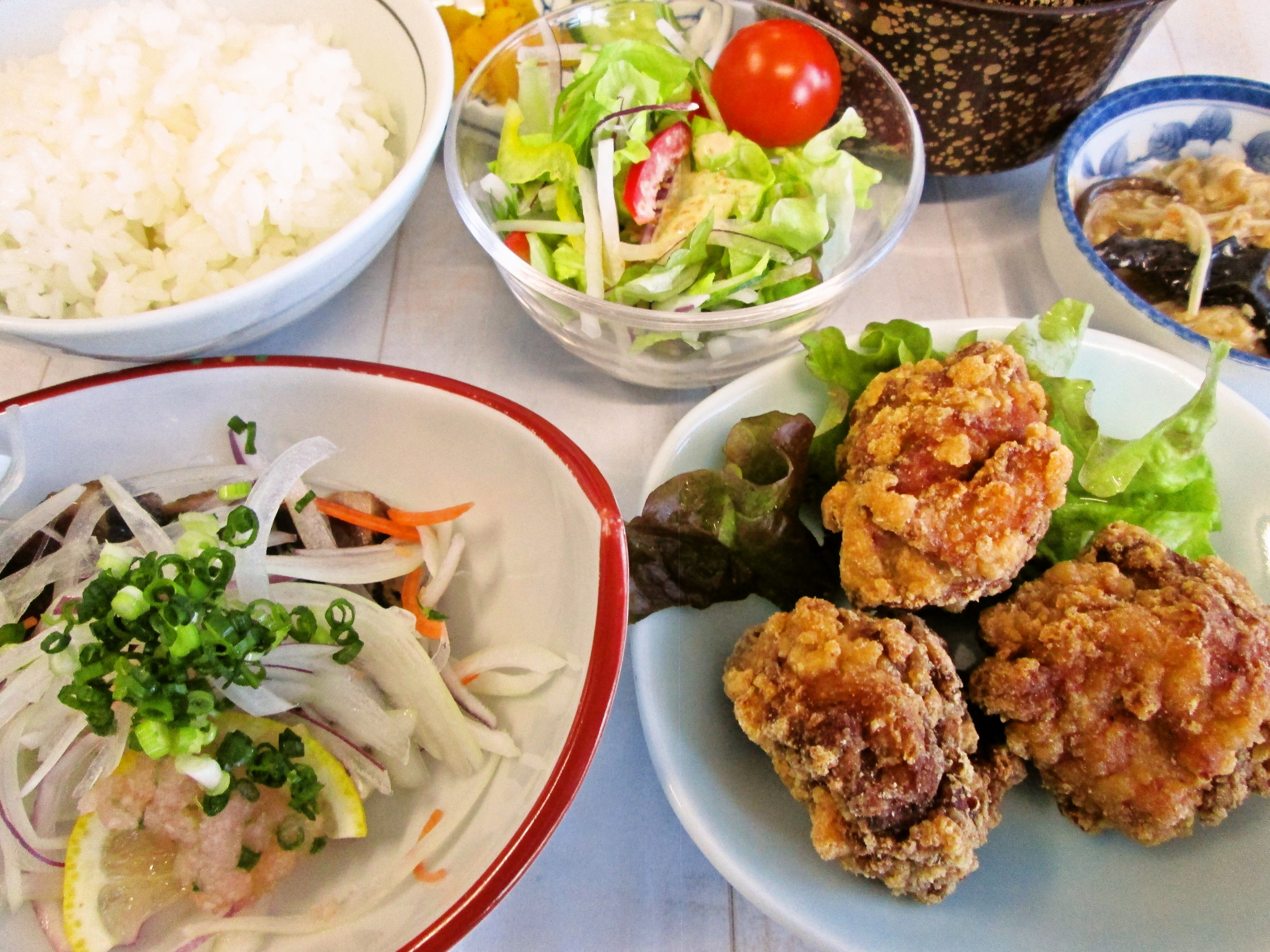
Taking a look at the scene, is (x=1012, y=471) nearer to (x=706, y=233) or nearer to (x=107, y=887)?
(x=706, y=233)

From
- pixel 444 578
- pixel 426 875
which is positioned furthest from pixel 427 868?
pixel 444 578

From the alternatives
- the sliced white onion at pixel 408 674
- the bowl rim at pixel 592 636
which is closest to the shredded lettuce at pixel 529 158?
the bowl rim at pixel 592 636

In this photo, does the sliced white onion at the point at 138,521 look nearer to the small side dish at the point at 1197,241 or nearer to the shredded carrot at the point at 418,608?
the shredded carrot at the point at 418,608

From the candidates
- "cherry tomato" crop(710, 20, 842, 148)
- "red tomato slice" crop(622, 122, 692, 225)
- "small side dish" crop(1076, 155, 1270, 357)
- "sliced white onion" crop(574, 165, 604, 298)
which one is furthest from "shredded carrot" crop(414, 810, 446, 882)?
"small side dish" crop(1076, 155, 1270, 357)

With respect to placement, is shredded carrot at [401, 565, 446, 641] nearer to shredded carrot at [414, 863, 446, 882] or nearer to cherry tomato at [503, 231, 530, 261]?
shredded carrot at [414, 863, 446, 882]

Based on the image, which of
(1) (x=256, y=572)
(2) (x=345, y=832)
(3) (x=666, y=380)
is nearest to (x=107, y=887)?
A: (2) (x=345, y=832)

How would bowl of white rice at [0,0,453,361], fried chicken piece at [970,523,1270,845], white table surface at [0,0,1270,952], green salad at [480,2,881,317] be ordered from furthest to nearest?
green salad at [480,2,881,317] → bowl of white rice at [0,0,453,361] → white table surface at [0,0,1270,952] → fried chicken piece at [970,523,1270,845]
